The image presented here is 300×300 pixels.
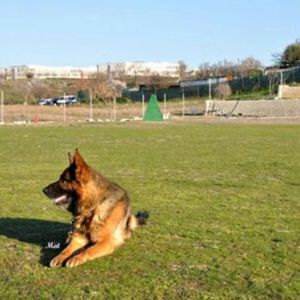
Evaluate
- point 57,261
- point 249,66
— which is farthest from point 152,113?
point 249,66

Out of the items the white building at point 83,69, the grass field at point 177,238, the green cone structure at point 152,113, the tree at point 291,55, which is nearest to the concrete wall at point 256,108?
the green cone structure at point 152,113

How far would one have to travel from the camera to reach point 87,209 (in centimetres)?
665

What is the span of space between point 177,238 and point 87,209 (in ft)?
4.46

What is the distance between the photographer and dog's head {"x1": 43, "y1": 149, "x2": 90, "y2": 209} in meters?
6.45

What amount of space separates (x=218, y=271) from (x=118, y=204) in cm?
151

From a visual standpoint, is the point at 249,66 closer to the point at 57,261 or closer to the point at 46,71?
the point at 46,71

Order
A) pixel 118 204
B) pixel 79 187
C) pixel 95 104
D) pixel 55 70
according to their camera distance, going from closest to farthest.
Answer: pixel 79 187
pixel 118 204
pixel 95 104
pixel 55 70

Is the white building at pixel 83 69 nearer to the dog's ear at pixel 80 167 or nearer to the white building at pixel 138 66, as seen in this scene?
the white building at pixel 138 66

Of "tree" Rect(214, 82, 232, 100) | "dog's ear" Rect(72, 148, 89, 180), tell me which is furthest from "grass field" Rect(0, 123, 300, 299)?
"tree" Rect(214, 82, 232, 100)

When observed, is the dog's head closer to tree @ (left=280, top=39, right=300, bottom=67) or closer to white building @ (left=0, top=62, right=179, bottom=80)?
tree @ (left=280, top=39, right=300, bottom=67)

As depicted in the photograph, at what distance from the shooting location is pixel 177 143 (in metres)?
26.4

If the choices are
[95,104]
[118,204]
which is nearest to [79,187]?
[118,204]

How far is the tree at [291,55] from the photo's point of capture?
332 ft

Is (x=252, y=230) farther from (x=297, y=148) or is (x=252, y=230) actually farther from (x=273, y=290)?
(x=297, y=148)
